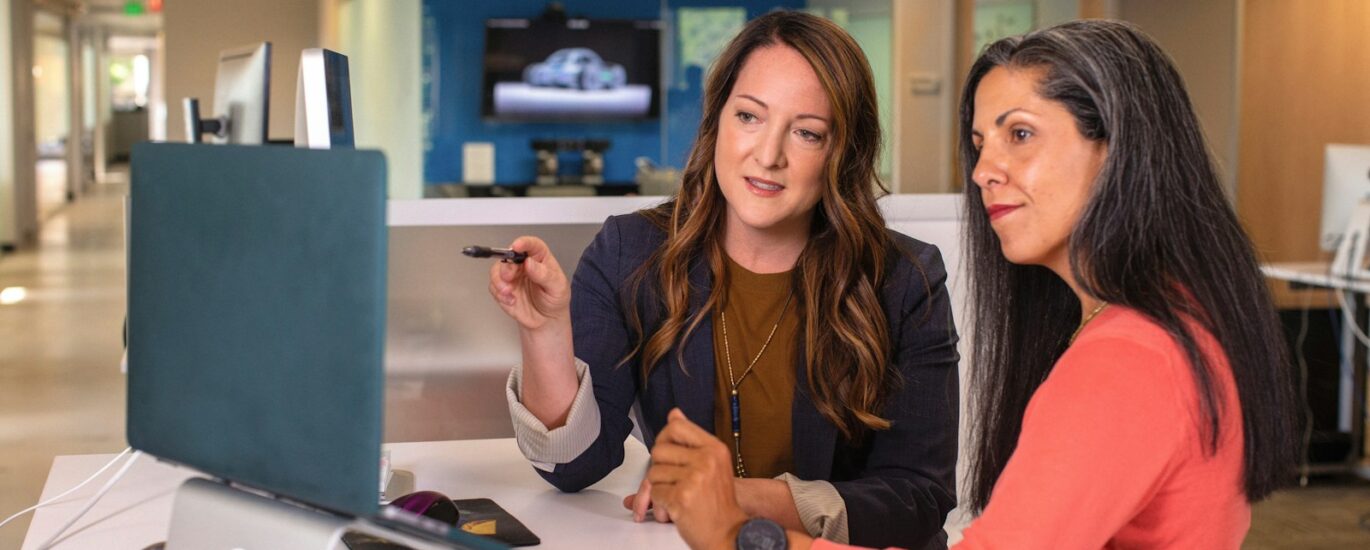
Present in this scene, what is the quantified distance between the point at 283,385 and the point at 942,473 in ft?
3.76

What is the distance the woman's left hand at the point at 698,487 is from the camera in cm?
144

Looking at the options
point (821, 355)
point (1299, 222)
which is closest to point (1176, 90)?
point (821, 355)

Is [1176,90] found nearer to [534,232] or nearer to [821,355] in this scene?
[821,355]

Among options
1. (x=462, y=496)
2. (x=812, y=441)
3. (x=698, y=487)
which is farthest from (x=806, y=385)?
(x=698, y=487)

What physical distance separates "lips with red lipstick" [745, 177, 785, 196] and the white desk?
1.55ft

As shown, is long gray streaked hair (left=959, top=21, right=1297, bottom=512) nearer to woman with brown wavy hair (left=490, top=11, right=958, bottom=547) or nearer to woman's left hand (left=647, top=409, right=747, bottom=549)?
woman's left hand (left=647, top=409, right=747, bottom=549)

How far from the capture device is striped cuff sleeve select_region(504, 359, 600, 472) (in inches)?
74.0

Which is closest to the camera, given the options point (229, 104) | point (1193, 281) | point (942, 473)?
point (1193, 281)

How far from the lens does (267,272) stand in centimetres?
117

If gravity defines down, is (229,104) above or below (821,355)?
above

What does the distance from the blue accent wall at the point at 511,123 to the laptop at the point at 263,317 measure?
7.21m

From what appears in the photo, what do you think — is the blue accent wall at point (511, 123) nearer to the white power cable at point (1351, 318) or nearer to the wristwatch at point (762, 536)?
the white power cable at point (1351, 318)

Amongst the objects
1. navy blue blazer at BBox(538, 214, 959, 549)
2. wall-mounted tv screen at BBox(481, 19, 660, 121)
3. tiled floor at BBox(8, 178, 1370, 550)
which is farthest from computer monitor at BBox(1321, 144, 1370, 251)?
wall-mounted tv screen at BBox(481, 19, 660, 121)

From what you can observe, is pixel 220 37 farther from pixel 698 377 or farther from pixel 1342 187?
pixel 698 377
